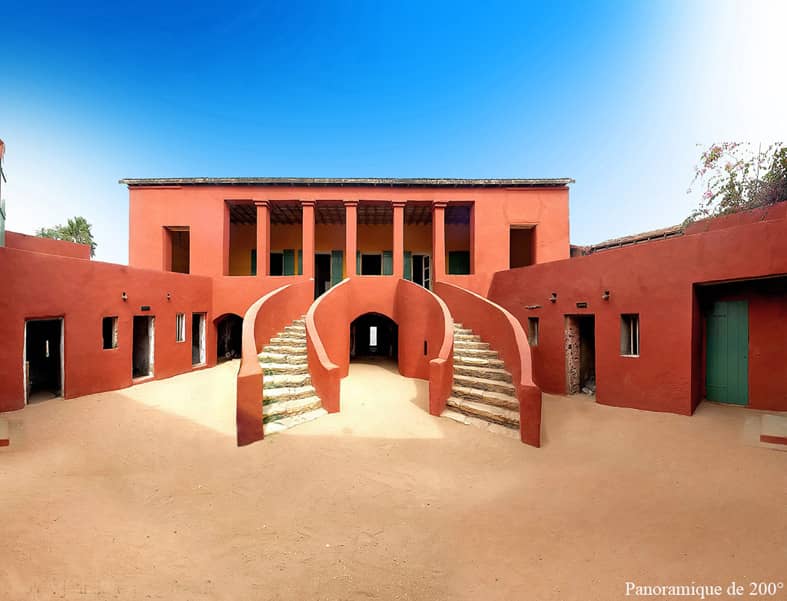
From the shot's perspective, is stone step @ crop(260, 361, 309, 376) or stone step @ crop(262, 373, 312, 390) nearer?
stone step @ crop(262, 373, 312, 390)

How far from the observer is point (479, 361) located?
7703 mm

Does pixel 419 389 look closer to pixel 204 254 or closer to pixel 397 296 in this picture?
pixel 397 296

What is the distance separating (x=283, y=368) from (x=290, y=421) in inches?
62.2

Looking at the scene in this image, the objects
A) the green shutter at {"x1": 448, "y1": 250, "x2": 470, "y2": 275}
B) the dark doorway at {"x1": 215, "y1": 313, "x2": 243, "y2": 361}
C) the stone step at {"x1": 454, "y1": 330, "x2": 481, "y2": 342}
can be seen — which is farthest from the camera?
the green shutter at {"x1": 448, "y1": 250, "x2": 470, "y2": 275}

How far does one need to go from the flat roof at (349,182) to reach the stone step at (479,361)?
780cm

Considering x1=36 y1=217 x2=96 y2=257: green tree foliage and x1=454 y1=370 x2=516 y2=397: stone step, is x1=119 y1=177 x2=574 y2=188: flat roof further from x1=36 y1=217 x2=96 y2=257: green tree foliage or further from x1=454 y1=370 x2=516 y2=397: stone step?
x1=36 y1=217 x2=96 y2=257: green tree foliage

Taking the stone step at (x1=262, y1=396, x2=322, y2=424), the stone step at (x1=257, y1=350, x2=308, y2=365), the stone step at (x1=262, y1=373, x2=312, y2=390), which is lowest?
the stone step at (x1=262, y1=396, x2=322, y2=424)

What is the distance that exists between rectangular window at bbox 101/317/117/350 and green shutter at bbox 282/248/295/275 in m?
7.28

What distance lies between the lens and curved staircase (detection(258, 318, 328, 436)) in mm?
5945

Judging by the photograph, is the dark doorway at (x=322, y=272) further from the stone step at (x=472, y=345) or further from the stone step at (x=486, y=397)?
the stone step at (x=486, y=397)

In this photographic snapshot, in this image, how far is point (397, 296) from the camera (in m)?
11.4

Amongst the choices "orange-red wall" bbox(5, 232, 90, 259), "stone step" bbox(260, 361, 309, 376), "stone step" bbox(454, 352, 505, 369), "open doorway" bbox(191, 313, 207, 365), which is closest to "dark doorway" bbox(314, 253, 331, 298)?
"open doorway" bbox(191, 313, 207, 365)

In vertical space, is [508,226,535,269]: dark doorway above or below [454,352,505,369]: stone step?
above

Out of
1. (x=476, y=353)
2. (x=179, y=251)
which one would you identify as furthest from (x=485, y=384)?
(x=179, y=251)
